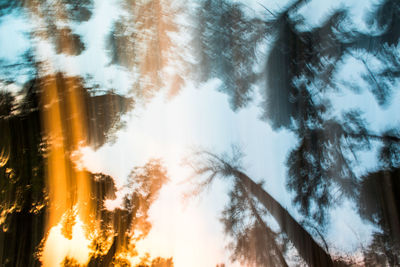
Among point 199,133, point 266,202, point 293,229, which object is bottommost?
point 293,229

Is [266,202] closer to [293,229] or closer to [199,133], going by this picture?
[293,229]

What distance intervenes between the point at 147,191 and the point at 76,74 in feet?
2.28

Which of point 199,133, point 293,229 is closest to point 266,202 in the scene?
point 293,229

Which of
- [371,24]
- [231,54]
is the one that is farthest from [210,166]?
[371,24]

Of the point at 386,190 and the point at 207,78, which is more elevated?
the point at 207,78

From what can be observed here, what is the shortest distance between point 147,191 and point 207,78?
641 mm

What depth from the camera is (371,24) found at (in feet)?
4.80

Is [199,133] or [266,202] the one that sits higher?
[199,133]

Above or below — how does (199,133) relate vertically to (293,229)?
above

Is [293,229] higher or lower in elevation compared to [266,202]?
lower

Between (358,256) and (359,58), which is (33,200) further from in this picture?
(359,58)

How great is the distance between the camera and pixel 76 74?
1.46m

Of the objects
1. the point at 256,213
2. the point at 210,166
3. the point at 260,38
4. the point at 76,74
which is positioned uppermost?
the point at 260,38

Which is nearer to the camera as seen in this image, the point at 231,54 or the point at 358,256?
the point at 358,256
